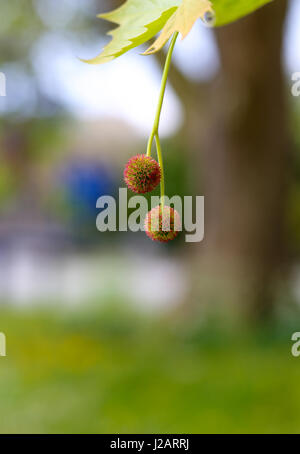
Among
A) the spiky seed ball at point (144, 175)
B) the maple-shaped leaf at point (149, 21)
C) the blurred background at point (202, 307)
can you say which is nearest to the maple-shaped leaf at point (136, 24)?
the maple-shaped leaf at point (149, 21)

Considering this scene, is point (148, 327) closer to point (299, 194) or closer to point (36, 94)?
point (36, 94)

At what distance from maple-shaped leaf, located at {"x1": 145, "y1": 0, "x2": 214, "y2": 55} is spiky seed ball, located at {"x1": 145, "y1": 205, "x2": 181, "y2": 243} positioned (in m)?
0.21

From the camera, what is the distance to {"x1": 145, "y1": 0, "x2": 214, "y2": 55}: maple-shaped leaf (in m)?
0.56

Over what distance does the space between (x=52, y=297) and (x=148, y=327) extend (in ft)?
8.34

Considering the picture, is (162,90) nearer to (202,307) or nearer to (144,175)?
(144,175)

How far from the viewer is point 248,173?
532cm

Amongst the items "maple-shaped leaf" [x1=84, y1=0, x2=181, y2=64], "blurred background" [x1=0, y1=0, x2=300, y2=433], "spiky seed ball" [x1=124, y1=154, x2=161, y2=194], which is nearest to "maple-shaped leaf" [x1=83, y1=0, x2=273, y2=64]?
"maple-shaped leaf" [x1=84, y1=0, x2=181, y2=64]

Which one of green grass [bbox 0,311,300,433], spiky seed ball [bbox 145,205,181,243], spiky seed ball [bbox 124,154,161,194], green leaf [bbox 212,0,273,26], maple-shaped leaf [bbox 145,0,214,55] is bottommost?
spiky seed ball [bbox 145,205,181,243]

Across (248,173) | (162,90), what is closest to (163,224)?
(162,90)

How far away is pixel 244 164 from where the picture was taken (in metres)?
5.30

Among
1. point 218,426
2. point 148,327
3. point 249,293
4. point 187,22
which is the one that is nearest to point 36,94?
point 148,327

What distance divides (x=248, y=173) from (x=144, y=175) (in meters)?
4.75

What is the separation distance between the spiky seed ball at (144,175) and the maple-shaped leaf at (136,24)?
13 centimetres

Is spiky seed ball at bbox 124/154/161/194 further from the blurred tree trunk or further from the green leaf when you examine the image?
the blurred tree trunk
